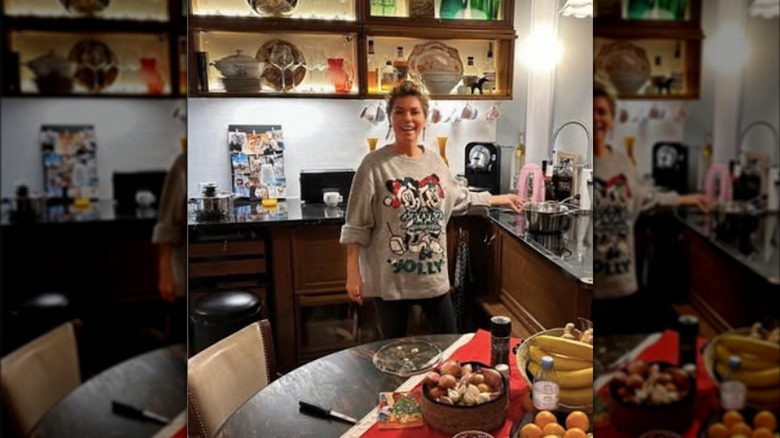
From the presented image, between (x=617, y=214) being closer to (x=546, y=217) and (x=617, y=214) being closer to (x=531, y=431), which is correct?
(x=546, y=217)

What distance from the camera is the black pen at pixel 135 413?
43cm

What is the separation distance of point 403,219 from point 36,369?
0.36 metres

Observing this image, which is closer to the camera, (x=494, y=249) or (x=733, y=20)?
(x=733, y=20)

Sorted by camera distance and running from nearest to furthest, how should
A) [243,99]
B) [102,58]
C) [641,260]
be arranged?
1. [102,58]
2. [641,260]
3. [243,99]

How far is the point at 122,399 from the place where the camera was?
0.43m

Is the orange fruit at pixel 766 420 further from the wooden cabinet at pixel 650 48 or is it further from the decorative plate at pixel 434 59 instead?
the decorative plate at pixel 434 59

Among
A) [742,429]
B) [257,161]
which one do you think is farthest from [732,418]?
[257,161]

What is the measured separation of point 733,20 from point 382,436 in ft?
1.62

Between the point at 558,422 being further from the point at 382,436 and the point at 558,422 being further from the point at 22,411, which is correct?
the point at 22,411


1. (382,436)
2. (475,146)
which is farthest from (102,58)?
(382,436)

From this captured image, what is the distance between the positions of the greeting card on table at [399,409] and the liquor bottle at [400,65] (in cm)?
32

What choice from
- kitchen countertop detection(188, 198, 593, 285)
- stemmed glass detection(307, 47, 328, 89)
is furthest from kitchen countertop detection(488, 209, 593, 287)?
stemmed glass detection(307, 47, 328, 89)

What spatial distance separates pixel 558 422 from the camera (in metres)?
0.67

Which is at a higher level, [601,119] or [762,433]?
[601,119]
